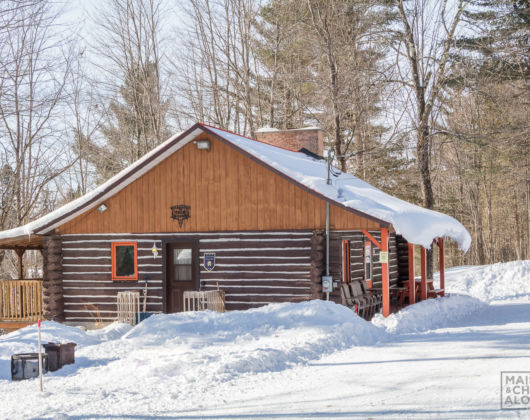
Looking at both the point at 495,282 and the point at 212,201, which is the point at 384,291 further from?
the point at 495,282

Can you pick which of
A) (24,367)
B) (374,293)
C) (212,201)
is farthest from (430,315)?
(24,367)

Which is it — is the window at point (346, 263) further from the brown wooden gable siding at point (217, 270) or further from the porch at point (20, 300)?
the porch at point (20, 300)

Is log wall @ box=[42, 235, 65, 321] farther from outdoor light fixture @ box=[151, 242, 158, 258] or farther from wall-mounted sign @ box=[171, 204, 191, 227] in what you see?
wall-mounted sign @ box=[171, 204, 191, 227]

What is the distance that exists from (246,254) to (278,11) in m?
18.6

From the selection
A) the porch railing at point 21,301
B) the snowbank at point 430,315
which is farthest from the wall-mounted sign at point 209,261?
the porch railing at point 21,301

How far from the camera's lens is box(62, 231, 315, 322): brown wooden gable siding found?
55.0 feet

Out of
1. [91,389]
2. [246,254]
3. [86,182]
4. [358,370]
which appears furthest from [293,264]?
[86,182]

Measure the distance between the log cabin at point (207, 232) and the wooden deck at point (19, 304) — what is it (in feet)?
0.25

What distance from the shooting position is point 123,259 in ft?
59.5

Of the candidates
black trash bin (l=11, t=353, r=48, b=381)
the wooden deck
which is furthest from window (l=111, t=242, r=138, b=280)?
black trash bin (l=11, t=353, r=48, b=381)

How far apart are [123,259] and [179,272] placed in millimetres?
1726

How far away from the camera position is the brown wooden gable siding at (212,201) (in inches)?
649

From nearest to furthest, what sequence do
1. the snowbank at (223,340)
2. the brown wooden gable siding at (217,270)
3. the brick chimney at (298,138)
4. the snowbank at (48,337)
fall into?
1. the snowbank at (223,340)
2. the snowbank at (48,337)
3. the brown wooden gable siding at (217,270)
4. the brick chimney at (298,138)

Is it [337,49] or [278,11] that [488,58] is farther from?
[278,11]
